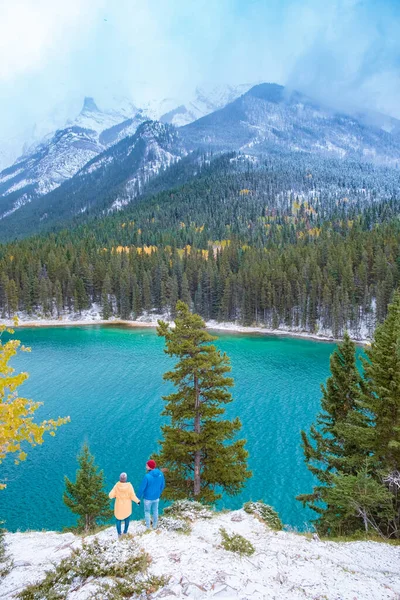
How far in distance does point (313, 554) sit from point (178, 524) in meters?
3.92

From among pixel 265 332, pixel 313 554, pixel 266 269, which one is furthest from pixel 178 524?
pixel 266 269

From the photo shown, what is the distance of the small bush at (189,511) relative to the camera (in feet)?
39.4

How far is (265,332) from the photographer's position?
90.3 meters

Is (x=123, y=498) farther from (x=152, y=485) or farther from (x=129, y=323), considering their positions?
(x=129, y=323)

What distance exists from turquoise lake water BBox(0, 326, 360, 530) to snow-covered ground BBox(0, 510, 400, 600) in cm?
1363

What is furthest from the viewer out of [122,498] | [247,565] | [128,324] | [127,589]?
[128,324]

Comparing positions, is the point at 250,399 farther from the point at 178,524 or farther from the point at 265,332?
the point at 265,332

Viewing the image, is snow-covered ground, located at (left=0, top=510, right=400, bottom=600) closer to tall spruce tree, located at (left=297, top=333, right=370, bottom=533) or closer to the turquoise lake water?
tall spruce tree, located at (left=297, top=333, right=370, bottom=533)

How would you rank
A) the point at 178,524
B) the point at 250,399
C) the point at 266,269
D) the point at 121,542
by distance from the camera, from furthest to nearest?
the point at 266,269 < the point at 250,399 < the point at 178,524 < the point at 121,542

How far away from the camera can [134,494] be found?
1006 centimetres

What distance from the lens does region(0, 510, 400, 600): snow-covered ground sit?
7.63m

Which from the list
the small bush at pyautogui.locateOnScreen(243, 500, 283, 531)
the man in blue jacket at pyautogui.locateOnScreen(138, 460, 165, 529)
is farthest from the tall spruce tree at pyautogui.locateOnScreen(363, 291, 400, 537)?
the man in blue jacket at pyautogui.locateOnScreen(138, 460, 165, 529)

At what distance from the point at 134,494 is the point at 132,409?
33.2 m

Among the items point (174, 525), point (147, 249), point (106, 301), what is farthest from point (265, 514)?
point (147, 249)
